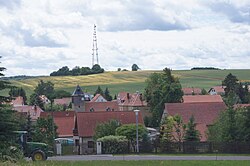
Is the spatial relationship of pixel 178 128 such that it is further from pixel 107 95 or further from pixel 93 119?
pixel 107 95

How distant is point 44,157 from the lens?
110 ft

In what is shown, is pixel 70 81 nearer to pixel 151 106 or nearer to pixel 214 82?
pixel 214 82

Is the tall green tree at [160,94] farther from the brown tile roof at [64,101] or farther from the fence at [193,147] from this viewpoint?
the brown tile roof at [64,101]

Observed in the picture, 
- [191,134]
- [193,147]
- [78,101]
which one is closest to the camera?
[193,147]

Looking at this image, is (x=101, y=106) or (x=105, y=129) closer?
(x=105, y=129)

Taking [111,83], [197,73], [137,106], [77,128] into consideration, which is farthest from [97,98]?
[77,128]

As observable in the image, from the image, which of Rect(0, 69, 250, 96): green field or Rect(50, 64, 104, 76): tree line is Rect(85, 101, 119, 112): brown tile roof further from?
Rect(50, 64, 104, 76): tree line

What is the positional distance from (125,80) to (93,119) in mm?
93517

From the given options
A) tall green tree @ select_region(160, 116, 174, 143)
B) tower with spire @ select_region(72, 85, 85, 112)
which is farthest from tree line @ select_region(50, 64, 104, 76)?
tall green tree @ select_region(160, 116, 174, 143)

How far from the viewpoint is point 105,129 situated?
55469mm

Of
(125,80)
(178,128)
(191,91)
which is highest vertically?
(125,80)

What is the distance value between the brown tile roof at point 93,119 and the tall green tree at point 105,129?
3.70 m

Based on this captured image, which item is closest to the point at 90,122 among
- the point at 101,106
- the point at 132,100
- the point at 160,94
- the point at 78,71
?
the point at 160,94

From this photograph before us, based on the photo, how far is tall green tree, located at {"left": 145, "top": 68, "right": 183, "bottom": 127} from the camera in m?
86.4
